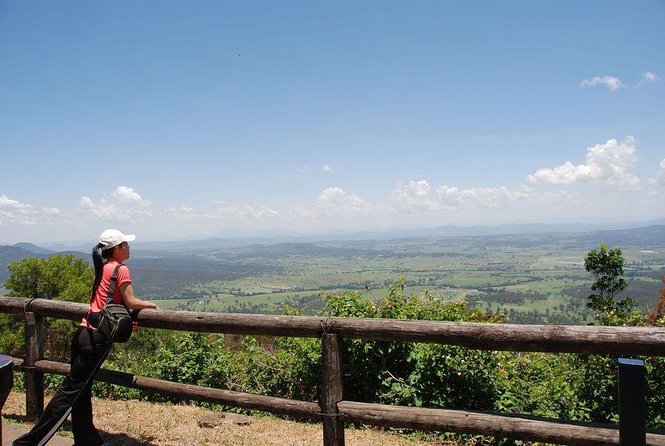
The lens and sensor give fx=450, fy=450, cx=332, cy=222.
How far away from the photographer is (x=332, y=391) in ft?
11.8

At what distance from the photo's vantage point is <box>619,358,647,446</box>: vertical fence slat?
2.05 meters

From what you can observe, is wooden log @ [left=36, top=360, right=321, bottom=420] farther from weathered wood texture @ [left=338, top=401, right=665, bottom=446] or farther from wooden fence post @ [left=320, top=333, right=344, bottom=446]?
weathered wood texture @ [left=338, top=401, right=665, bottom=446]

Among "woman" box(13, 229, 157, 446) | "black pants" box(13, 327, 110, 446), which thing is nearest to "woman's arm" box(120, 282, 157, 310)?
"woman" box(13, 229, 157, 446)

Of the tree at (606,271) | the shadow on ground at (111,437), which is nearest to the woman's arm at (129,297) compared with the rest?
the shadow on ground at (111,437)

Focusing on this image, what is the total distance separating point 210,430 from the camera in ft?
15.6

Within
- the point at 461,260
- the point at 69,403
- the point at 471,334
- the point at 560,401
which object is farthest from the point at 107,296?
the point at 461,260

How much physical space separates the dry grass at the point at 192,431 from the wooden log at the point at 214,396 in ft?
1.77

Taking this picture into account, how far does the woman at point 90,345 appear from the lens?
387 centimetres

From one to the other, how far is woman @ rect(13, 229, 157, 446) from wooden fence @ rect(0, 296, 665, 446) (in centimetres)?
47

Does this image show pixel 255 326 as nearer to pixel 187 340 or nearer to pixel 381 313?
pixel 381 313

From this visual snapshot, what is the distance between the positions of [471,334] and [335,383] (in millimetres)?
1149

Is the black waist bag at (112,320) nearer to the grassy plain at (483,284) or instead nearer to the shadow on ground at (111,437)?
the shadow on ground at (111,437)

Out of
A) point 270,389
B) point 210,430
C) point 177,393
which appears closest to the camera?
point 177,393

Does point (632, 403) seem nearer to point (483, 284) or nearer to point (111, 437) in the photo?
point (111, 437)
